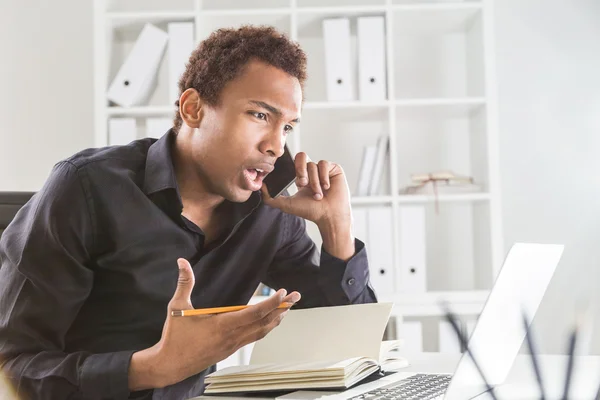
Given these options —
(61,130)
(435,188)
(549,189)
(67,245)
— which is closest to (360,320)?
(67,245)

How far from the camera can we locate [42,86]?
3076mm

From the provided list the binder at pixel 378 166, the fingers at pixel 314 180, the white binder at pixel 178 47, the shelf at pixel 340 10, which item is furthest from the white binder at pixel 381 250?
the fingers at pixel 314 180

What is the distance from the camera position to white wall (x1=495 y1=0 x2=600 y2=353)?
295 cm

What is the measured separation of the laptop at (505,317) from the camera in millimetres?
557

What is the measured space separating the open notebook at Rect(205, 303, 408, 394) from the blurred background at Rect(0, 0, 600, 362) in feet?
5.11

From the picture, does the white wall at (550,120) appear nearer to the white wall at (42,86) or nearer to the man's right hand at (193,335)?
the white wall at (42,86)

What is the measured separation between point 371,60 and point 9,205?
1652mm

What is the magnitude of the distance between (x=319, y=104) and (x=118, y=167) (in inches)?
61.7

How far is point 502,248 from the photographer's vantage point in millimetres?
2693

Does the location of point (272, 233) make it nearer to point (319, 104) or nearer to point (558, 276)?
point (558, 276)

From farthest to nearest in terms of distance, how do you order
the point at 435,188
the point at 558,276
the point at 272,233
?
the point at 435,188 < the point at 272,233 < the point at 558,276

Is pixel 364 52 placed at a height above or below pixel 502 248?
above

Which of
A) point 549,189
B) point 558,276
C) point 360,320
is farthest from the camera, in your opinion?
point 549,189

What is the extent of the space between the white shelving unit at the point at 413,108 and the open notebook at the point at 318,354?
1.55 meters
